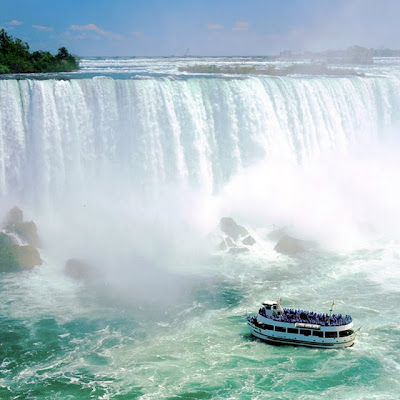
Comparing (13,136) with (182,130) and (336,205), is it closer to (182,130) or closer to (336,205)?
(182,130)

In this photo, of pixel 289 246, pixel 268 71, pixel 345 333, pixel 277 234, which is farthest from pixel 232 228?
pixel 268 71

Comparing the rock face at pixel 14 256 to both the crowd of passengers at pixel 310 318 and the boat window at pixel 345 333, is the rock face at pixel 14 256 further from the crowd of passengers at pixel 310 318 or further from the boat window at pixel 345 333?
the boat window at pixel 345 333

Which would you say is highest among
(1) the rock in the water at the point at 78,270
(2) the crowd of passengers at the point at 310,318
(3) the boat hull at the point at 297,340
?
(1) the rock in the water at the point at 78,270

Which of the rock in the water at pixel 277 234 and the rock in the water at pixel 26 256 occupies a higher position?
the rock in the water at pixel 277 234

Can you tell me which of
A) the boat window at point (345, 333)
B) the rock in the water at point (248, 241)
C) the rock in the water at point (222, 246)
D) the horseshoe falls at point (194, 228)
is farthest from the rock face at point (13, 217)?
the boat window at point (345, 333)

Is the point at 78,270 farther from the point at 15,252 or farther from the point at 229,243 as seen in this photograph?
the point at 229,243

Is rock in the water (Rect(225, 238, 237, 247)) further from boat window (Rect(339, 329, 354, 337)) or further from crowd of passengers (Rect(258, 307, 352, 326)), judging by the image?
boat window (Rect(339, 329, 354, 337))

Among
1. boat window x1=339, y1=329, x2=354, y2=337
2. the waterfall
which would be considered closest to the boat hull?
boat window x1=339, y1=329, x2=354, y2=337

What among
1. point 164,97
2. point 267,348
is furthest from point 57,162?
point 267,348
